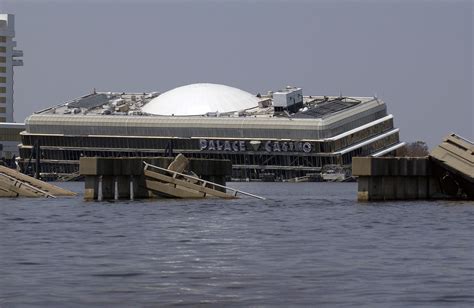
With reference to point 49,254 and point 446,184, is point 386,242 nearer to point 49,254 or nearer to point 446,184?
point 49,254

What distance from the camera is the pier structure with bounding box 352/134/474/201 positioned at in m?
89.8

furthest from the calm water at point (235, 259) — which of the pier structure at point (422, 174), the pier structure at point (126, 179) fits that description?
the pier structure at point (126, 179)

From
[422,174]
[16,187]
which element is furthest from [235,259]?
[16,187]

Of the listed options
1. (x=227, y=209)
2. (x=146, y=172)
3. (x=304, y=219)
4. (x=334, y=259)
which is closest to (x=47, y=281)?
(x=334, y=259)

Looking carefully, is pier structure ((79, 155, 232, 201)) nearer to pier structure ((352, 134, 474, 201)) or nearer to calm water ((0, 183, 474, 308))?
pier structure ((352, 134, 474, 201))

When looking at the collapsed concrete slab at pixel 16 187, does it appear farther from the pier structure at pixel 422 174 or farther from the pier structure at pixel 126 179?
the pier structure at pixel 422 174

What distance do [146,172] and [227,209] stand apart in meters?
12.7

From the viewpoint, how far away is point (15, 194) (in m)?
101

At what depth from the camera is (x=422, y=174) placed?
9262 centimetres

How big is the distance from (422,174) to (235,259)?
4788 centimetres

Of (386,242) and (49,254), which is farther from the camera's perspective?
(386,242)

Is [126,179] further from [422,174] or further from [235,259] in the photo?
[235,259]

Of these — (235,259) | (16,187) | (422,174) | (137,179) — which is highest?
(422,174)

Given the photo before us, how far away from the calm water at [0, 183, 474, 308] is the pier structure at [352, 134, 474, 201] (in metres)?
13.5
